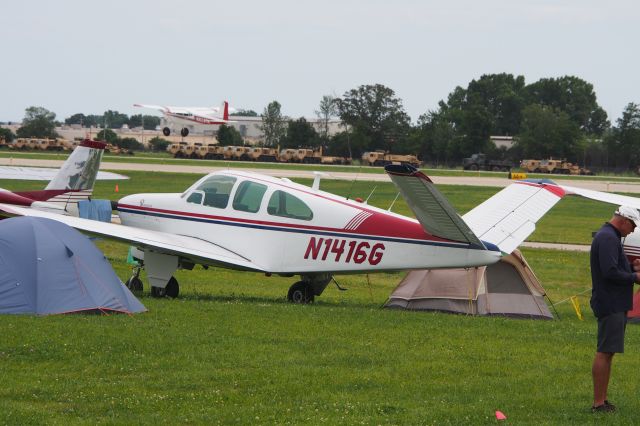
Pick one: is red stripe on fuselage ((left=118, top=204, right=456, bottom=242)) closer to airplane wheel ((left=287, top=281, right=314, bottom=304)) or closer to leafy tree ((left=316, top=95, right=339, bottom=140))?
airplane wheel ((left=287, top=281, right=314, bottom=304))

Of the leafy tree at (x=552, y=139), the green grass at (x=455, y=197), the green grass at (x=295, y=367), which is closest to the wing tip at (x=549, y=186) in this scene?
the green grass at (x=295, y=367)

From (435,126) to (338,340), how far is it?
10969cm

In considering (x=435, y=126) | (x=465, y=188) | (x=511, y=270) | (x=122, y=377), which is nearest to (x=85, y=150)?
(x=511, y=270)

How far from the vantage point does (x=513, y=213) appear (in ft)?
53.5

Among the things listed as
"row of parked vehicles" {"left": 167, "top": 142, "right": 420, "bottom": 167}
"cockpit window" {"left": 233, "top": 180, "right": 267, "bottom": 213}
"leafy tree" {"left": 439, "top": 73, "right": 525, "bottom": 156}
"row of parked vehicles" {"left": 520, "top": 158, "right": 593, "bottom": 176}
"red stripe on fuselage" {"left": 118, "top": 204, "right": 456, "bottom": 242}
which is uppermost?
"leafy tree" {"left": 439, "top": 73, "right": 525, "bottom": 156}

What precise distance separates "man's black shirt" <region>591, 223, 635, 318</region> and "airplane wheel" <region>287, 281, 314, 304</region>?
8139mm

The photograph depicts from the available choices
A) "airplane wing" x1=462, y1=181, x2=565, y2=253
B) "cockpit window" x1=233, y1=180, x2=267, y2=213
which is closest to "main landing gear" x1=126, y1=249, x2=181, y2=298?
"cockpit window" x1=233, y1=180, x2=267, y2=213

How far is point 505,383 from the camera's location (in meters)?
10.8

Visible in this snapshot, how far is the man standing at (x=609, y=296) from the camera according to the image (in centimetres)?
945

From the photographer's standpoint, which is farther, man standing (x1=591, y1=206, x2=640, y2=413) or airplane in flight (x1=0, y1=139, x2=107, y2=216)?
airplane in flight (x1=0, y1=139, x2=107, y2=216)

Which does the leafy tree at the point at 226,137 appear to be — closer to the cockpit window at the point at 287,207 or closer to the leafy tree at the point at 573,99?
the leafy tree at the point at 573,99

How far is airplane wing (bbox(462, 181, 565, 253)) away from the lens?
1547cm

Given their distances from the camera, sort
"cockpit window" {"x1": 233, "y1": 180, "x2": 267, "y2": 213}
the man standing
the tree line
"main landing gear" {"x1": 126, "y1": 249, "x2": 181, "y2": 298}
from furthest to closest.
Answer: the tree line < "main landing gear" {"x1": 126, "y1": 249, "x2": 181, "y2": 298} < "cockpit window" {"x1": 233, "y1": 180, "x2": 267, "y2": 213} < the man standing

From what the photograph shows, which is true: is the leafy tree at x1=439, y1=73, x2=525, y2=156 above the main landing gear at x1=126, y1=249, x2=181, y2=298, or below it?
above
